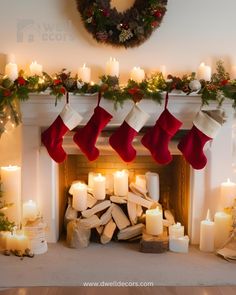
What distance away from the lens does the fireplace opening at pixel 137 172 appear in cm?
308

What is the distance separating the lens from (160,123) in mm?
2656

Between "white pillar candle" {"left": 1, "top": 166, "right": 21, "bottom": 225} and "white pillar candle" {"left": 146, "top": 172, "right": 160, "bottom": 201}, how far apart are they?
0.92 metres

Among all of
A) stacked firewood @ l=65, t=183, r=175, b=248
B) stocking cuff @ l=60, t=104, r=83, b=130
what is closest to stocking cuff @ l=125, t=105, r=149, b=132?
stocking cuff @ l=60, t=104, r=83, b=130

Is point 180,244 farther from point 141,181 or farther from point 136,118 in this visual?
point 136,118

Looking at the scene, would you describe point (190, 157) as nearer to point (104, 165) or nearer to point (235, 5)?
point (104, 165)

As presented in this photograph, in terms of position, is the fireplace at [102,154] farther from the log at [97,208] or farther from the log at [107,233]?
the log at [107,233]

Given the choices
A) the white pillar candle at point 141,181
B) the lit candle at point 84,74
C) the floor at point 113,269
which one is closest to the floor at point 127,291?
the floor at point 113,269

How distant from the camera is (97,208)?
2941 mm

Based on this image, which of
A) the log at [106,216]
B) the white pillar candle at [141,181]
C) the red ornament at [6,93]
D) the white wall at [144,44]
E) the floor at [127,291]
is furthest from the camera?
the white pillar candle at [141,181]

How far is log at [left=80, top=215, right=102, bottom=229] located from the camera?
2846 millimetres

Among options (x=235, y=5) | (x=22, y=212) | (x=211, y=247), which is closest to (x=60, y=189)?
(x=22, y=212)

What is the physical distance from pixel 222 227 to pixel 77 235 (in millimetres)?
968

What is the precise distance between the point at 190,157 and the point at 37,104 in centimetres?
106

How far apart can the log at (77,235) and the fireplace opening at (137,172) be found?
0.80 ft
